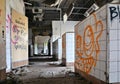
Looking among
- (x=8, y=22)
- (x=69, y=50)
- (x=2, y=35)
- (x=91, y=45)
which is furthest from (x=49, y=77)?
(x=69, y=50)

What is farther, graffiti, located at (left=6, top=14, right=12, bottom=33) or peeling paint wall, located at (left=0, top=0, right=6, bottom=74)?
graffiti, located at (left=6, top=14, right=12, bottom=33)

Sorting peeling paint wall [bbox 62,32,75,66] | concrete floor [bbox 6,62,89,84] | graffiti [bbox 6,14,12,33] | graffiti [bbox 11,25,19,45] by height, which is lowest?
concrete floor [bbox 6,62,89,84]

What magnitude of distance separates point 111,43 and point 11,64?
176 inches

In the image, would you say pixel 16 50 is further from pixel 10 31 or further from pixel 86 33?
pixel 86 33

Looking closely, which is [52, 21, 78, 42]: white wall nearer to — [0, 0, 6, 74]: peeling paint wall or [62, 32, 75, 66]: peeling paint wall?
[62, 32, 75, 66]: peeling paint wall

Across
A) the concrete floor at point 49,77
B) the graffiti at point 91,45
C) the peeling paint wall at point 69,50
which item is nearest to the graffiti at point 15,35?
the concrete floor at point 49,77

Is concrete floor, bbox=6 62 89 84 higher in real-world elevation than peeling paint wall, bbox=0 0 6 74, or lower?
lower

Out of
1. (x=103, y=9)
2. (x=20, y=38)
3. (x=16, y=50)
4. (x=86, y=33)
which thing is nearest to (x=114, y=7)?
(x=103, y=9)

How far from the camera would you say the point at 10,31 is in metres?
6.68

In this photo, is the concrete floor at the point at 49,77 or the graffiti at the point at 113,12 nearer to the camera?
the graffiti at the point at 113,12

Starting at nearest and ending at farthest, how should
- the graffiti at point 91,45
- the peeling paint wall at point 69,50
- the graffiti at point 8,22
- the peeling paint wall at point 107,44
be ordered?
the peeling paint wall at point 107,44
the graffiti at point 91,45
the graffiti at point 8,22
the peeling paint wall at point 69,50

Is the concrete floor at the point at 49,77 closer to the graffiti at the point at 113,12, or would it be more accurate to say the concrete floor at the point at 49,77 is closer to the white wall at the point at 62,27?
the graffiti at the point at 113,12

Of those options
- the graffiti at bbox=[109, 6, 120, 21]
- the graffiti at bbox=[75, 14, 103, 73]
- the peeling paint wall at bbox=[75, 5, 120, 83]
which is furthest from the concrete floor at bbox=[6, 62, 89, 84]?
the graffiti at bbox=[109, 6, 120, 21]

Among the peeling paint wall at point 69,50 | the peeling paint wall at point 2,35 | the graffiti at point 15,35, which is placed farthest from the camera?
the peeling paint wall at point 69,50
